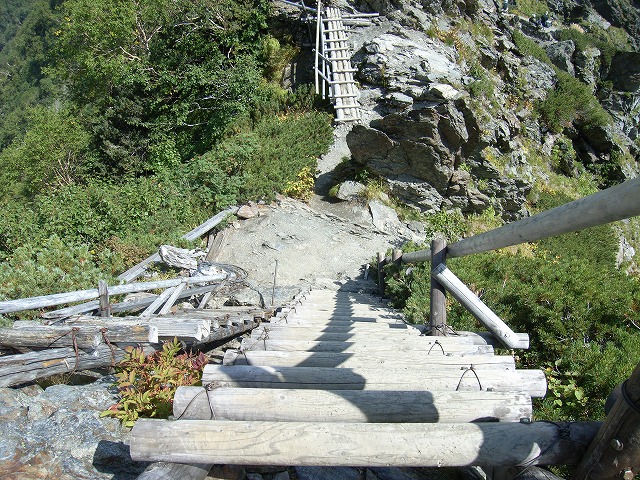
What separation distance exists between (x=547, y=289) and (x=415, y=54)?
1171 centimetres

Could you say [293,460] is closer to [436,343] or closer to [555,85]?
[436,343]

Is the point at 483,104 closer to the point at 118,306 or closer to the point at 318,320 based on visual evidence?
the point at 318,320

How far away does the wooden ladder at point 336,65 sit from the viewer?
15281 millimetres

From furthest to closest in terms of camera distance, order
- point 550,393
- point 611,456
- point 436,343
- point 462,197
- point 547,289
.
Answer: point 462,197 < point 547,289 < point 550,393 < point 436,343 < point 611,456

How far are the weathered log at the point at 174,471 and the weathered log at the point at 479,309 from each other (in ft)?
7.83

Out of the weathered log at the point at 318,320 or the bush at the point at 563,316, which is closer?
the bush at the point at 563,316

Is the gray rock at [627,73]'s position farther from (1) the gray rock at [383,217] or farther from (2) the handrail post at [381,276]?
(2) the handrail post at [381,276]

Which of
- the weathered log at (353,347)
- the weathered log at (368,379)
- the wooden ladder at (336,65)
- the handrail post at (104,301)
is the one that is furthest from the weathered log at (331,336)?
the wooden ladder at (336,65)

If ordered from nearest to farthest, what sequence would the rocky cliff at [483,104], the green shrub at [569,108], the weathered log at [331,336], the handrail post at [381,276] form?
the weathered log at [331,336]
the handrail post at [381,276]
the rocky cliff at [483,104]
the green shrub at [569,108]

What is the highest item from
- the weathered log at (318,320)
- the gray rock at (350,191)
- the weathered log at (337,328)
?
the gray rock at (350,191)

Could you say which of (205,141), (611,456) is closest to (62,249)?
(205,141)

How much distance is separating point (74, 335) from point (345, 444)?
128 inches

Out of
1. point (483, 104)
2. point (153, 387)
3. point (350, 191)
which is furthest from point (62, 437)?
point (483, 104)

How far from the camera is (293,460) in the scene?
5.64 ft
